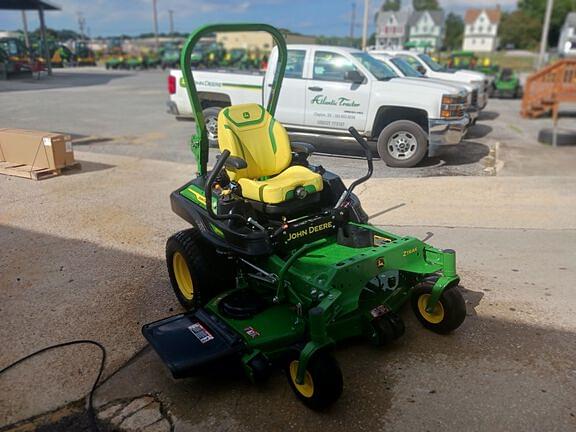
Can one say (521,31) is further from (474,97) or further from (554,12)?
(474,97)

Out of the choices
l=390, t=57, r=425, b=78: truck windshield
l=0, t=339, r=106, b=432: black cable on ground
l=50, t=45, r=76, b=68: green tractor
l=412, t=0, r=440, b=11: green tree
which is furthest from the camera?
l=412, t=0, r=440, b=11: green tree

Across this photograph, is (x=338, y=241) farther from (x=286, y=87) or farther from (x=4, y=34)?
(x=4, y=34)

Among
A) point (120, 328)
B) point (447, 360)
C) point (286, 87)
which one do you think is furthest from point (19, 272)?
point (286, 87)

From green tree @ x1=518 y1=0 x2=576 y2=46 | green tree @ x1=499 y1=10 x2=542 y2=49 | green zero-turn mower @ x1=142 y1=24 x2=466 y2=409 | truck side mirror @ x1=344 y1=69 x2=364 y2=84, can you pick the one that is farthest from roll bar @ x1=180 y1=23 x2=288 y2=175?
green tree @ x1=518 y1=0 x2=576 y2=46

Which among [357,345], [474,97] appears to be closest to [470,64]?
[474,97]

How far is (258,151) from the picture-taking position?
13.8 feet

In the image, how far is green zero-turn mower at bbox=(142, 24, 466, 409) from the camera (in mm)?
3012

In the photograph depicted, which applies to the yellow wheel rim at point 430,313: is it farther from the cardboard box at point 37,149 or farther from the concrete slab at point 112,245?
the cardboard box at point 37,149

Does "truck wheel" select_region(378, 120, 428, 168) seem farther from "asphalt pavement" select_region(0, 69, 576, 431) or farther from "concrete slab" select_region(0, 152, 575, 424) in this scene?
"concrete slab" select_region(0, 152, 575, 424)

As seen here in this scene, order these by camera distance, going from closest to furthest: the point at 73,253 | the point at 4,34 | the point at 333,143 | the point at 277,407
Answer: the point at 277,407 < the point at 73,253 < the point at 333,143 < the point at 4,34

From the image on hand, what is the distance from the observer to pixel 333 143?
10.2 metres

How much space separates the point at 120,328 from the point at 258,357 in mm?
1357

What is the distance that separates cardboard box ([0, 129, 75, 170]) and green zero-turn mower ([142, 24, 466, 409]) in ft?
15.6

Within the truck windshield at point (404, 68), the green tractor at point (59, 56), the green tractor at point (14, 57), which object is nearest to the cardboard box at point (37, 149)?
the truck windshield at point (404, 68)
